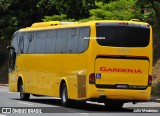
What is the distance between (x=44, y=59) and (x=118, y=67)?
5.35 m

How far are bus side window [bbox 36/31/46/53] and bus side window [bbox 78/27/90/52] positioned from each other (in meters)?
3.90

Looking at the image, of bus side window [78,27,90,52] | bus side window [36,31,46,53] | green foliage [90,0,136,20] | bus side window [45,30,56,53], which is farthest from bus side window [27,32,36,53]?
green foliage [90,0,136,20]

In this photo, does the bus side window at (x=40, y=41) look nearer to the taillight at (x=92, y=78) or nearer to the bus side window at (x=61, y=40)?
the bus side window at (x=61, y=40)

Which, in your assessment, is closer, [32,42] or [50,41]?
[50,41]

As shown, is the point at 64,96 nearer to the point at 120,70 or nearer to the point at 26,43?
the point at 120,70

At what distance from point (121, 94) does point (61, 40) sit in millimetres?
4147

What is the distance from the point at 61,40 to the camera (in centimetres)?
2472

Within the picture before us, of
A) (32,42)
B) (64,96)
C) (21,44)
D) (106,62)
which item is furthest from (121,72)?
(21,44)

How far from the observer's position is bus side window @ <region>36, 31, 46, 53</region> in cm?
2656

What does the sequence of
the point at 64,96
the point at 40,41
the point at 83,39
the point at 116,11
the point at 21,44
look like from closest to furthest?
the point at 83,39 → the point at 64,96 → the point at 40,41 → the point at 21,44 → the point at 116,11

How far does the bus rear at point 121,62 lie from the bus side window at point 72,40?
1.41 m

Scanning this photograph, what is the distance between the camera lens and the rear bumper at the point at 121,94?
21719 millimetres

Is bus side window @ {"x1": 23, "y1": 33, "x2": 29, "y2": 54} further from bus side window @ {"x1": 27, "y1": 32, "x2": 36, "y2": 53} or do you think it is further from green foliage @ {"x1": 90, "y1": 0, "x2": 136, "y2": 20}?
green foliage @ {"x1": 90, "y1": 0, "x2": 136, "y2": 20}

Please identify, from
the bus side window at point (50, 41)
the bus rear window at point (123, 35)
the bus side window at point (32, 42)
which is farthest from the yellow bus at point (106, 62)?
the bus side window at point (32, 42)
